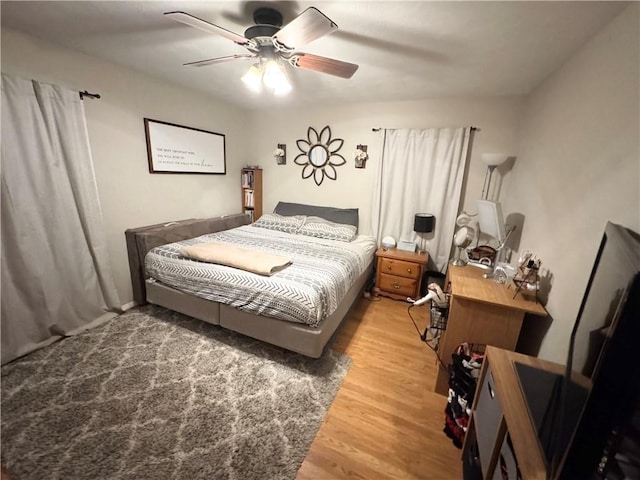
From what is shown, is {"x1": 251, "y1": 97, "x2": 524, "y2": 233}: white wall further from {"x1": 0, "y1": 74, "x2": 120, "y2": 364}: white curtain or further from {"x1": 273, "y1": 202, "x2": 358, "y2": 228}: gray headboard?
{"x1": 0, "y1": 74, "x2": 120, "y2": 364}: white curtain

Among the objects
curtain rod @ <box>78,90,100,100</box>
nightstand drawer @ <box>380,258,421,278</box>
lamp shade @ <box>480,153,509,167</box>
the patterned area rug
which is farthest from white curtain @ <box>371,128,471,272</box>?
curtain rod @ <box>78,90,100,100</box>

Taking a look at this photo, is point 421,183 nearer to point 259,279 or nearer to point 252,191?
point 259,279

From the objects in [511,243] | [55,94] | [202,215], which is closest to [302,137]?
[202,215]

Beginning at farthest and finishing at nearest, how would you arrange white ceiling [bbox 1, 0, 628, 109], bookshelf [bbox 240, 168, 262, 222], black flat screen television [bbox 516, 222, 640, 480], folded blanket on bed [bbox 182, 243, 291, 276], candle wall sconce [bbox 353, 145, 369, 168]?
1. bookshelf [bbox 240, 168, 262, 222]
2. candle wall sconce [bbox 353, 145, 369, 168]
3. folded blanket on bed [bbox 182, 243, 291, 276]
4. white ceiling [bbox 1, 0, 628, 109]
5. black flat screen television [bbox 516, 222, 640, 480]

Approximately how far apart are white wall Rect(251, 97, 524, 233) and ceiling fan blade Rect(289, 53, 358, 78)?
1647 millimetres

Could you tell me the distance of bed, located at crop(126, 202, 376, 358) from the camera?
6.22 ft

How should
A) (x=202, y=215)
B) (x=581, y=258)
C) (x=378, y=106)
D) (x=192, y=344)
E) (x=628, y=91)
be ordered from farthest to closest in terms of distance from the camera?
(x=202, y=215), (x=378, y=106), (x=192, y=344), (x=581, y=258), (x=628, y=91)

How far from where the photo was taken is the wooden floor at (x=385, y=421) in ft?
4.30

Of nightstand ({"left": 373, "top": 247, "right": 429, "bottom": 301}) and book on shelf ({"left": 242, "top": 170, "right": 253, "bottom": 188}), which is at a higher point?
book on shelf ({"left": 242, "top": 170, "right": 253, "bottom": 188})

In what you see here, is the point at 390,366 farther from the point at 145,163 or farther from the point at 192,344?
the point at 145,163

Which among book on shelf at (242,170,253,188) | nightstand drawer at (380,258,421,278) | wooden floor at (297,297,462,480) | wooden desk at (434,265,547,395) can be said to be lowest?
wooden floor at (297,297,462,480)

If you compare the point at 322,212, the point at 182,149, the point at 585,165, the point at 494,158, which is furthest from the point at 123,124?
the point at 494,158

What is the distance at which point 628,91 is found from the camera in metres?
1.15

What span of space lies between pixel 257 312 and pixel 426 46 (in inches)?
88.6
